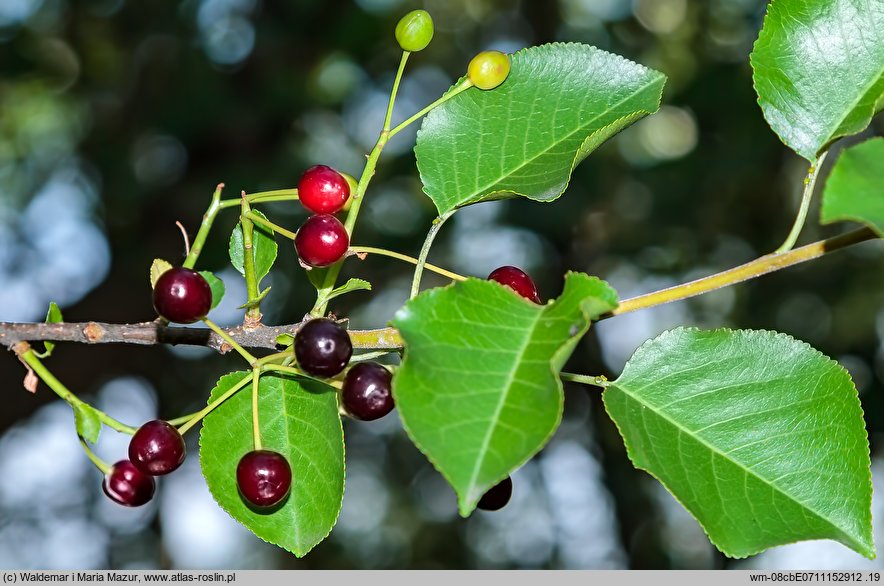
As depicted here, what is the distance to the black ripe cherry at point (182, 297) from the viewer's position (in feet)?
3.04

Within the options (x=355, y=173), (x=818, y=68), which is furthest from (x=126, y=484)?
(x=355, y=173)

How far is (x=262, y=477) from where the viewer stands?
0.99 m

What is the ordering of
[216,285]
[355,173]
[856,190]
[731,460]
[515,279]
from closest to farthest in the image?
[856,190]
[731,460]
[515,279]
[216,285]
[355,173]

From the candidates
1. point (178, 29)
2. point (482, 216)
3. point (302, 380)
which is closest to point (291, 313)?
point (482, 216)

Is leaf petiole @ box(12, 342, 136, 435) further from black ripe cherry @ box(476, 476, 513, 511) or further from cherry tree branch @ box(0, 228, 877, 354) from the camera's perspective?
black ripe cherry @ box(476, 476, 513, 511)

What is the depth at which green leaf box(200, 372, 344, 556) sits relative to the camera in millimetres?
1127

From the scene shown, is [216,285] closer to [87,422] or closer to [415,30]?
[87,422]

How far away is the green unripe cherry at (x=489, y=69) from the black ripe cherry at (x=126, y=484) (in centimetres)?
71

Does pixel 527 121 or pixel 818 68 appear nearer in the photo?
pixel 818 68

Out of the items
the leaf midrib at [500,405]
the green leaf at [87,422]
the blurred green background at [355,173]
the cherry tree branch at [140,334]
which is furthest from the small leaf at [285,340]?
the blurred green background at [355,173]

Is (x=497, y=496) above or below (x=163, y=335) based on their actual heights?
below

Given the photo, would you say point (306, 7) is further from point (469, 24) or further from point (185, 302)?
point (185, 302)

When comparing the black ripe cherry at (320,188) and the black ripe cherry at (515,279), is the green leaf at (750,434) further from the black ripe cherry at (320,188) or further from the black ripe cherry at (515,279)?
the black ripe cherry at (320,188)

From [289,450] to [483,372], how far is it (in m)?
0.51
